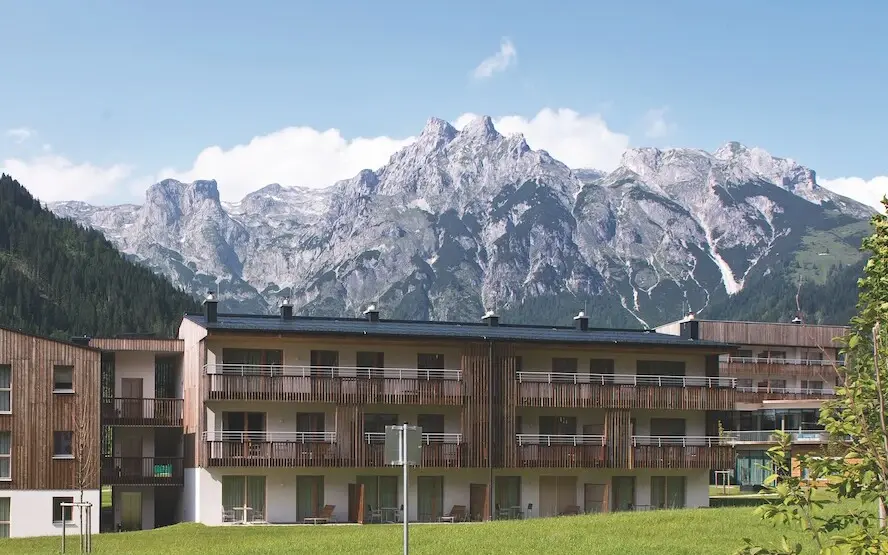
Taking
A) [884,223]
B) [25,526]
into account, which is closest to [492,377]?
[25,526]

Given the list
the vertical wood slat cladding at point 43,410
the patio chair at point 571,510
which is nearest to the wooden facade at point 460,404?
the patio chair at point 571,510

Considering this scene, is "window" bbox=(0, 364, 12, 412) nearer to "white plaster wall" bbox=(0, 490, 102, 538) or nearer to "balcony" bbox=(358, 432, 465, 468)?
"white plaster wall" bbox=(0, 490, 102, 538)

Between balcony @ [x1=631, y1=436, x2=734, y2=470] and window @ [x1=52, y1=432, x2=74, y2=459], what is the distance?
24032 mm

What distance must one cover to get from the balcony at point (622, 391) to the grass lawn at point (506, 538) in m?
13.4

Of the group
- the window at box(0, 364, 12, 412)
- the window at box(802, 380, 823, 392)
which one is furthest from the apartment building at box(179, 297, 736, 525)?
the window at box(802, 380, 823, 392)

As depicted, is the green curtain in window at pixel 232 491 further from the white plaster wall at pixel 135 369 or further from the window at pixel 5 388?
the window at pixel 5 388

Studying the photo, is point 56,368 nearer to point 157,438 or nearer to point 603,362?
point 157,438

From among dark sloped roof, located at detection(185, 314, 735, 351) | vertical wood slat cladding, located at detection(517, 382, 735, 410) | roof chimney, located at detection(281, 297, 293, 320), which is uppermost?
roof chimney, located at detection(281, 297, 293, 320)

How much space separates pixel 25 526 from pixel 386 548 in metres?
23.7

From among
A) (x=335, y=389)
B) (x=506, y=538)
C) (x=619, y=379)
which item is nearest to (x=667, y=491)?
(x=619, y=379)

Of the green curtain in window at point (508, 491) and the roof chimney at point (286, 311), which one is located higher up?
the roof chimney at point (286, 311)

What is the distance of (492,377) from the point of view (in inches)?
2208

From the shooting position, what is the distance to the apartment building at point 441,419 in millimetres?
53594

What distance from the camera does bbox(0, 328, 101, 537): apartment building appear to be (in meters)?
51.9
